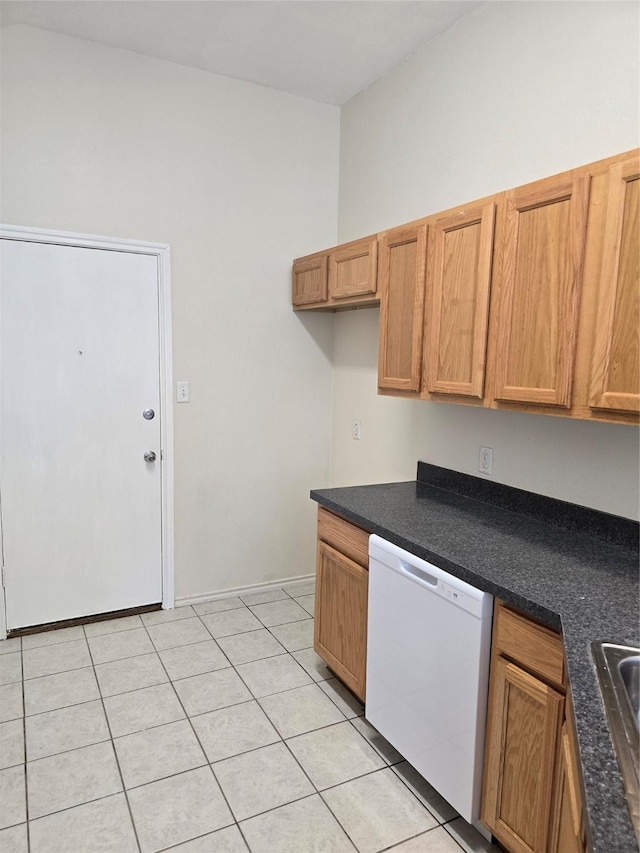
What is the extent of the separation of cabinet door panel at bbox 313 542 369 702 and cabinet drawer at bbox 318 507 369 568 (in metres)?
0.03

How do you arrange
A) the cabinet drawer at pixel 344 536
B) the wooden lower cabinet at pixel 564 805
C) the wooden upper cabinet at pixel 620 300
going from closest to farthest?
the wooden lower cabinet at pixel 564 805, the wooden upper cabinet at pixel 620 300, the cabinet drawer at pixel 344 536

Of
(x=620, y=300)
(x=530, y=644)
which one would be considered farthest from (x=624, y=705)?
(x=620, y=300)

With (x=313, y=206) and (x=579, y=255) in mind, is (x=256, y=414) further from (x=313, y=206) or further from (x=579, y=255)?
(x=579, y=255)

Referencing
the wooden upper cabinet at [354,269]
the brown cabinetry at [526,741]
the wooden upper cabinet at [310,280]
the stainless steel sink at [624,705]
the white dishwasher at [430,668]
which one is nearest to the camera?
the stainless steel sink at [624,705]

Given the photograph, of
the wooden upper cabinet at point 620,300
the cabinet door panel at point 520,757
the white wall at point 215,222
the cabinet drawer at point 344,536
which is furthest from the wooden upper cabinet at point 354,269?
the cabinet door panel at point 520,757

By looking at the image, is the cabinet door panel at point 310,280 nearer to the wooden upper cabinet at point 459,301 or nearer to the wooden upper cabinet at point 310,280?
the wooden upper cabinet at point 310,280

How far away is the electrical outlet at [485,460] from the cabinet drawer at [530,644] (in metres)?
0.94

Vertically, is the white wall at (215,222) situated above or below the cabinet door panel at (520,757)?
above

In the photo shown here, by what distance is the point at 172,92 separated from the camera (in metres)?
3.00

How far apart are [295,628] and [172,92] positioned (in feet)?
9.51

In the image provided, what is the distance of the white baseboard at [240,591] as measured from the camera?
336 centimetres

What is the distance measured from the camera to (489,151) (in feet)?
7.82

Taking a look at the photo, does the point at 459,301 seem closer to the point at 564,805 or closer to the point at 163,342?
the point at 564,805

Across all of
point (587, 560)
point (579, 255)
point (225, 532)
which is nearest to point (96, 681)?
point (225, 532)
